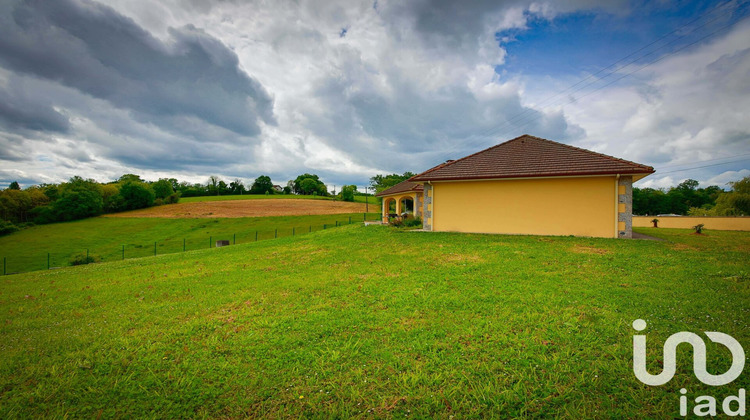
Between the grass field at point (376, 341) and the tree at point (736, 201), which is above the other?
the tree at point (736, 201)

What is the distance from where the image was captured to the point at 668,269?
7117mm

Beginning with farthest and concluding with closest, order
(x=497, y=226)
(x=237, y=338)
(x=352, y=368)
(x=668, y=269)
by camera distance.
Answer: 1. (x=497, y=226)
2. (x=668, y=269)
3. (x=237, y=338)
4. (x=352, y=368)

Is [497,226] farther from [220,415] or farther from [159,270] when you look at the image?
[159,270]

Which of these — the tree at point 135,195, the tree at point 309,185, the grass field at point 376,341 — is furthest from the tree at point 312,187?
the grass field at point 376,341

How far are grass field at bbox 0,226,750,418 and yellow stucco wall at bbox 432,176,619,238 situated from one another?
5.06m

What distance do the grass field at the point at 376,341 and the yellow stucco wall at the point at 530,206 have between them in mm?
5059

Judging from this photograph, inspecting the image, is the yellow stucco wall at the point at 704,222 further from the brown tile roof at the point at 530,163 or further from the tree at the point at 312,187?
the tree at the point at 312,187

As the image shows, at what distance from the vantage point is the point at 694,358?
326 centimetres

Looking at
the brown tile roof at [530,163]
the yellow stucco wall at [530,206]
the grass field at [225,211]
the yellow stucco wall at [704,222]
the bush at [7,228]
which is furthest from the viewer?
the grass field at [225,211]

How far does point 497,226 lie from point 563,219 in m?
3.04

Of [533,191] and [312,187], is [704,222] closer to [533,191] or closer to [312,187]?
[533,191]

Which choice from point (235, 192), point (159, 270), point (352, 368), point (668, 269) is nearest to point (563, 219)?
point (668, 269)

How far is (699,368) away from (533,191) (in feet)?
38.4

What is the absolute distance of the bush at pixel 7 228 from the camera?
39.1 meters
